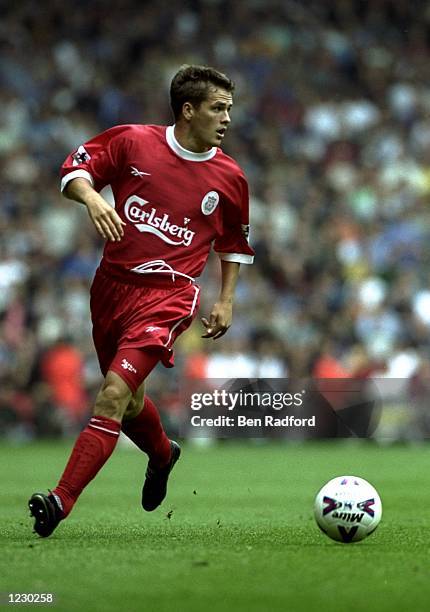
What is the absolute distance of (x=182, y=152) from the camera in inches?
292

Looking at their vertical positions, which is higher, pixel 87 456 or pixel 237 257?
pixel 237 257

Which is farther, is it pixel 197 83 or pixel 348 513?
pixel 197 83

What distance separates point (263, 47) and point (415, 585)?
17438 mm

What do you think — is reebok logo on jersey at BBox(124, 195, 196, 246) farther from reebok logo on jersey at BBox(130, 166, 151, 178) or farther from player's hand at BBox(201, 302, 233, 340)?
player's hand at BBox(201, 302, 233, 340)

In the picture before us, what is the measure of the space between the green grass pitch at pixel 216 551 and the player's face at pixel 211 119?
2.15 meters

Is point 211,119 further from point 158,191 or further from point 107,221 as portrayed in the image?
Answer: point 107,221

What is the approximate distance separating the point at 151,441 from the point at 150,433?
0.07 m

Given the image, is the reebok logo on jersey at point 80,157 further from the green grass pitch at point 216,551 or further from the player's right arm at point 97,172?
the green grass pitch at point 216,551

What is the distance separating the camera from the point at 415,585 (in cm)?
527

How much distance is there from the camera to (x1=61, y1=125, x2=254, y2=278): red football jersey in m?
7.29

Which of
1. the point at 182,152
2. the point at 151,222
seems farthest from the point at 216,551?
the point at 182,152

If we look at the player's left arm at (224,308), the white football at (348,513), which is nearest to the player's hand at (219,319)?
the player's left arm at (224,308)

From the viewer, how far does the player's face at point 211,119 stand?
7.30 meters

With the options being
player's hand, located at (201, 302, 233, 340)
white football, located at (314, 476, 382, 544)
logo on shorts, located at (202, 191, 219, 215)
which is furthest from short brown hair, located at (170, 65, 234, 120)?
white football, located at (314, 476, 382, 544)
